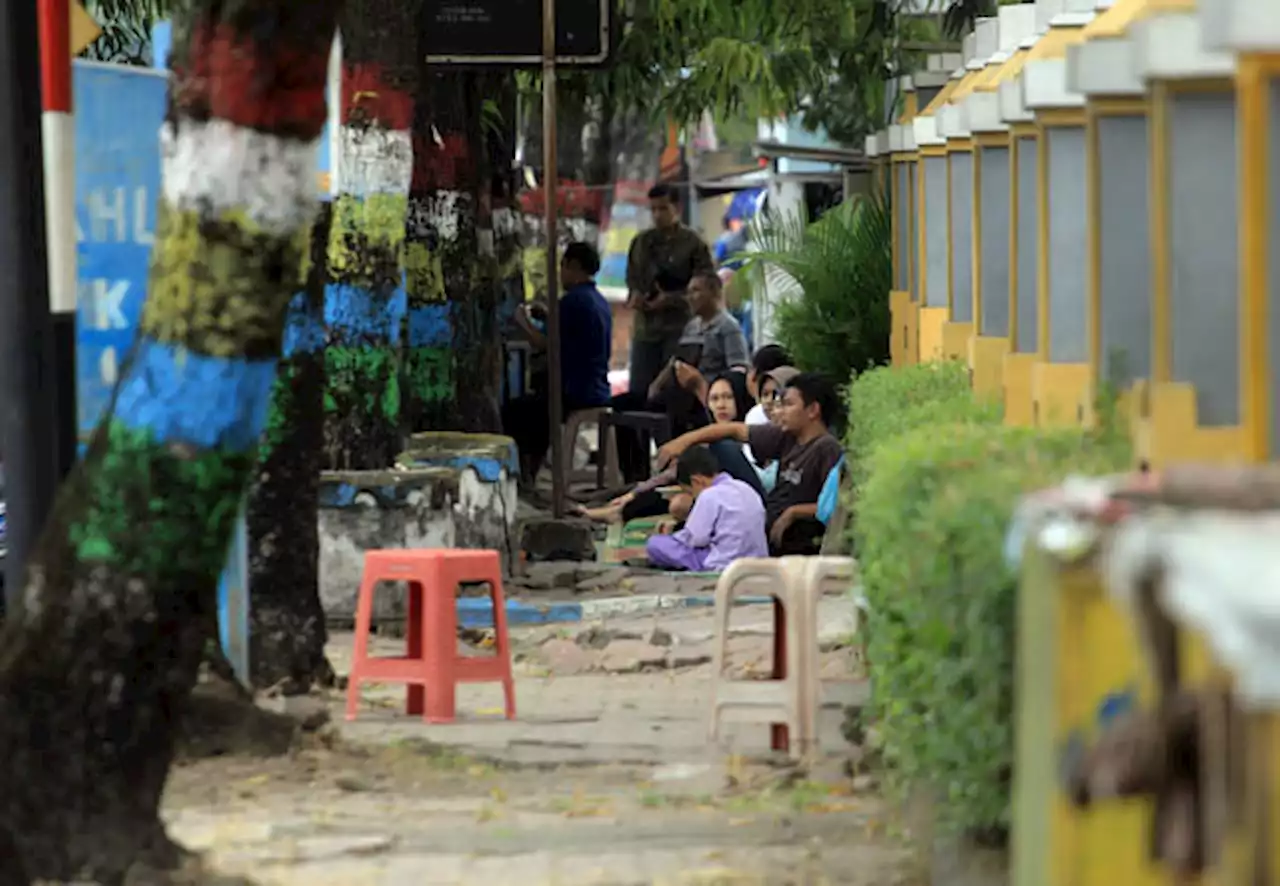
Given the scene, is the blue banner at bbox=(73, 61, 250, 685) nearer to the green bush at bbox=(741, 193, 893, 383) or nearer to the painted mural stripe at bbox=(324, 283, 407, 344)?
the painted mural stripe at bbox=(324, 283, 407, 344)

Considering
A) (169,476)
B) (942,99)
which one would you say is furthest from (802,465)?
(169,476)

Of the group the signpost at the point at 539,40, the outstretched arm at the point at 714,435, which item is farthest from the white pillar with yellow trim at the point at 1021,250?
the signpost at the point at 539,40

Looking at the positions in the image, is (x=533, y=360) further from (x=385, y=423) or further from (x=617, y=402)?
(x=385, y=423)

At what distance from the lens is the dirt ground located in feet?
24.6

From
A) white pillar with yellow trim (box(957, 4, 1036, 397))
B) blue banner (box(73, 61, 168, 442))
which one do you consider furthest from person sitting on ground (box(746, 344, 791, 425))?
blue banner (box(73, 61, 168, 442))

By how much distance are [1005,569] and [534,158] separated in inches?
1168

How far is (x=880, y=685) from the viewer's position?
7.61 metres

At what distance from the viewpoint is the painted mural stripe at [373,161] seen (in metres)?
13.5

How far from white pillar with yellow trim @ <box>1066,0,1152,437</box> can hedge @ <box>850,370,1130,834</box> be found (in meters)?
0.26

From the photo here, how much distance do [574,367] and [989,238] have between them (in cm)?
1045

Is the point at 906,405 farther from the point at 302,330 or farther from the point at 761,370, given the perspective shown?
the point at 761,370

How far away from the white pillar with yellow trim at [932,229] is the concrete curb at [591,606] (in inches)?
62.6

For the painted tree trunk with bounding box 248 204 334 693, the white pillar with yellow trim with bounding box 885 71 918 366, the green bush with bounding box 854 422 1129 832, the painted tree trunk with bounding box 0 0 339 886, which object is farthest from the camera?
the white pillar with yellow trim with bounding box 885 71 918 366

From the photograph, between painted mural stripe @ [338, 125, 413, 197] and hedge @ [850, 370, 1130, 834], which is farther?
painted mural stripe @ [338, 125, 413, 197]
